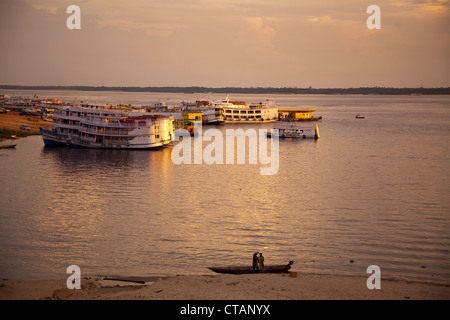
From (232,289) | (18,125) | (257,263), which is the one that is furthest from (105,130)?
(232,289)

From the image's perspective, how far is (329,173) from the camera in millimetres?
58625

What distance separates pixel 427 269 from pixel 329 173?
104 ft

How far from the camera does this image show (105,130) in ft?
258

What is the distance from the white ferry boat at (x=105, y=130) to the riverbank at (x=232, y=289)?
53.7 metres

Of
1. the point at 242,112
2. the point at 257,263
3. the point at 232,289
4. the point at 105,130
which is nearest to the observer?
the point at 232,289

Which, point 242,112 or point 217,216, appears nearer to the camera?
point 217,216

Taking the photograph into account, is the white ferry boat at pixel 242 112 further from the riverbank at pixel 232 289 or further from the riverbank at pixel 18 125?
the riverbank at pixel 232 289

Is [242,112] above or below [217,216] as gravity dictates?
above

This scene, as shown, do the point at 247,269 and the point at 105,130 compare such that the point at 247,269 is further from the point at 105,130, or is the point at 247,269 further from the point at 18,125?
the point at 18,125

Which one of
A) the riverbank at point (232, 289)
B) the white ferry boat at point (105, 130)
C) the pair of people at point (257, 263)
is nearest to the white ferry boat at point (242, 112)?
the white ferry boat at point (105, 130)

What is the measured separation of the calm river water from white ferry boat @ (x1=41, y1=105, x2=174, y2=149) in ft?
30.9

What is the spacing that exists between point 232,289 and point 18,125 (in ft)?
307

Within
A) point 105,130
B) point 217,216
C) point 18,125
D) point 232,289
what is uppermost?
point 18,125

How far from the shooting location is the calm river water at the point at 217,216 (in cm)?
2825
